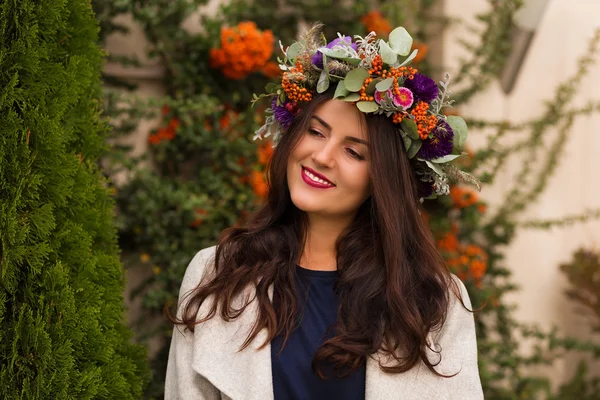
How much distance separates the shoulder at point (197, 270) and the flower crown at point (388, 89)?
54 centimetres

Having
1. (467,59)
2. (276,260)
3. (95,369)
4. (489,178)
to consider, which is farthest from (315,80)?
(467,59)

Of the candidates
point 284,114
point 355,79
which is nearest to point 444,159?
point 355,79

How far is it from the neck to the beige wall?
255 centimetres

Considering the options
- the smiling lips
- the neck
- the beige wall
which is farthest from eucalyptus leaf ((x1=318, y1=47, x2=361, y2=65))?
the beige wall

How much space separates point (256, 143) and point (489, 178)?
1.32 metres

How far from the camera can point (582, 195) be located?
16.1 feet

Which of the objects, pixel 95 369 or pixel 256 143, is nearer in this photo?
pixel 95 369

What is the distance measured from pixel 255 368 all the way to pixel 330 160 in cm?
64

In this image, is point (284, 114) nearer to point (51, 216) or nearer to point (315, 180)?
point (315, 180)

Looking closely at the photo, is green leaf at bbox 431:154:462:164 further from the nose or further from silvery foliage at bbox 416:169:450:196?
the nose

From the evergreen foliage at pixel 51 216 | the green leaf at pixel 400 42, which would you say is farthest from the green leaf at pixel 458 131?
the evergreen foliage at pixel 51 216

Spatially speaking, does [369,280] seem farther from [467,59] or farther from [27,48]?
[467,59]

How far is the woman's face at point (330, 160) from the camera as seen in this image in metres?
2.08

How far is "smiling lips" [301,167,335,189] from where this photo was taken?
2.10 meters
